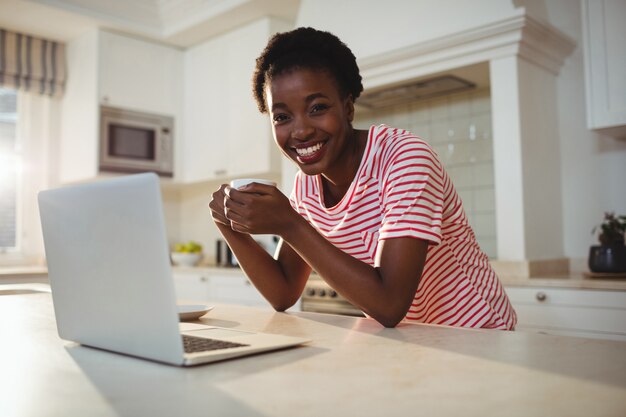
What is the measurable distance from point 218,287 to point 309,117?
256 cm

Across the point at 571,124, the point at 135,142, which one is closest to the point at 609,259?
the point at 571,124

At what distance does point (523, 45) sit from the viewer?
253 cm

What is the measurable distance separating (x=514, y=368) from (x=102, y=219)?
52 centimetres

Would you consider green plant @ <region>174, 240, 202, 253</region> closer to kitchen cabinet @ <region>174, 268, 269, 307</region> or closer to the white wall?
kitchen cabinet @ <region>174, 268, 269, 307</region>

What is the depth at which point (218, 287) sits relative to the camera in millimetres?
3604

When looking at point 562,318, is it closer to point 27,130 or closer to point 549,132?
point 549,132

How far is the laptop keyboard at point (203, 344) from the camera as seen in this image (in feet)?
2.48

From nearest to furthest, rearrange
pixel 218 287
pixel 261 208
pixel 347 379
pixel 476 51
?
pixel 347 379
pixel 261 208
pixel 476 51
pixel 218 287

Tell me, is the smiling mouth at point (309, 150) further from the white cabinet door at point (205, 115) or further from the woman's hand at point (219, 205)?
the white cabinet door at point (205, 115)

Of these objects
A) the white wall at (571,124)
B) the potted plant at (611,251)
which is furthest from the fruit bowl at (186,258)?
the potted plant at (611,251)

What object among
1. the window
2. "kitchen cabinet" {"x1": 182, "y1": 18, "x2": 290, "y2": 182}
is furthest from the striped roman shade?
"kitchen cabinet" {"x1": 182, "y1": 18, "x2": 290, "y2": 182}

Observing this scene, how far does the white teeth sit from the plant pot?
1.63 metres

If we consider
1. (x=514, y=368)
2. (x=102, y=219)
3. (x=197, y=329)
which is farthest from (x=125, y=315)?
(x=514, y=368)

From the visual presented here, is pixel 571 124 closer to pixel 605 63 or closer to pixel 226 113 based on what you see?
pixel 605 63
